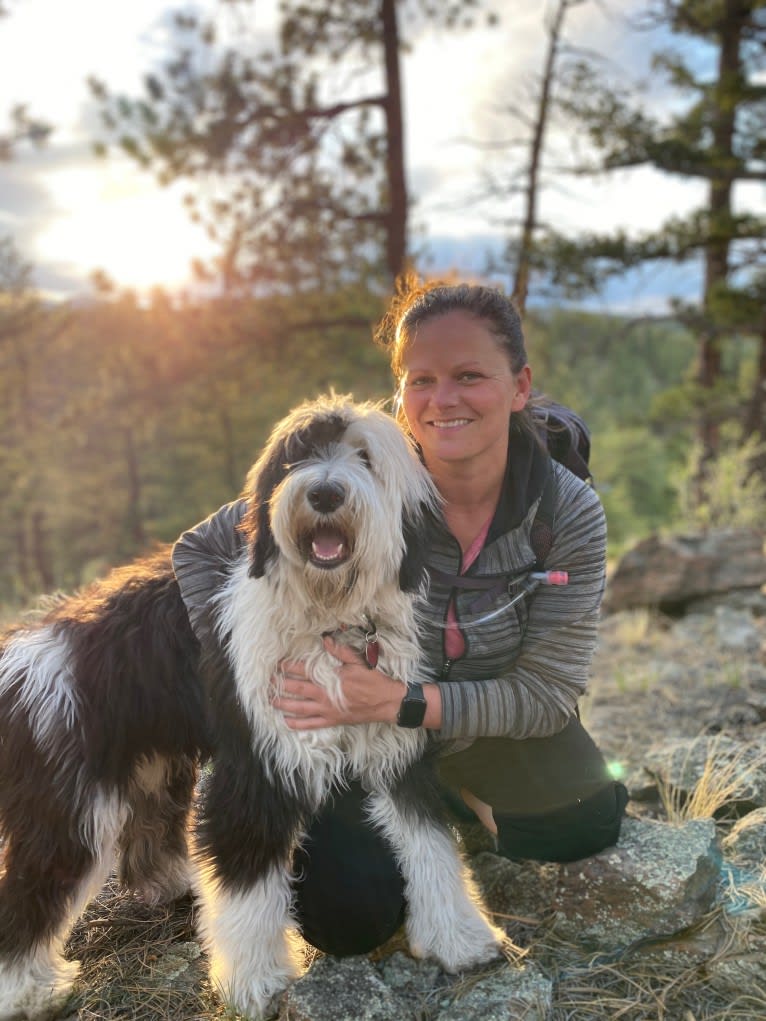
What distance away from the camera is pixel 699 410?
9656 mm

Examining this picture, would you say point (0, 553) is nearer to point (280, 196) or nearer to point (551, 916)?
point (280, 196)

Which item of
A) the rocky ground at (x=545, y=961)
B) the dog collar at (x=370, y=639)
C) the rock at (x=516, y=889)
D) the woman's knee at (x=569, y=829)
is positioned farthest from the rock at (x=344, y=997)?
the dog collar at (x=370, y=639)

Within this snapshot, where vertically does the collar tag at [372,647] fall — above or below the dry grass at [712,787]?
above

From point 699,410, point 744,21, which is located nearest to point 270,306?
point 699,410

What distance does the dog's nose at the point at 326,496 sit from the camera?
193 cm

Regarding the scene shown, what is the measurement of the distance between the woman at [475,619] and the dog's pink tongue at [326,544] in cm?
32

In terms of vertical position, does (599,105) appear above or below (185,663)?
above

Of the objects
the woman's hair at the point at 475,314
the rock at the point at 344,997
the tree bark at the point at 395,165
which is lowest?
the rock at the point at 344,997

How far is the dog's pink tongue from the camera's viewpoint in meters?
2.01

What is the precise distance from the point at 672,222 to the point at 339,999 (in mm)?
9465

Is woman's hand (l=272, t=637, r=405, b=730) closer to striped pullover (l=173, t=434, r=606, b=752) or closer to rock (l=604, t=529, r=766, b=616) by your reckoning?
striped pullover (l=173, t=434, r=606, b=752)

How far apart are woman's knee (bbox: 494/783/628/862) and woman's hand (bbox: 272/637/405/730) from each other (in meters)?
0.72

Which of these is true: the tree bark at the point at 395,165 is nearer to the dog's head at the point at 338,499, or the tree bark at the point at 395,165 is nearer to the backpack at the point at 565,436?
the backpack at the point at 565,436

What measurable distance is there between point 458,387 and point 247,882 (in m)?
1.52
